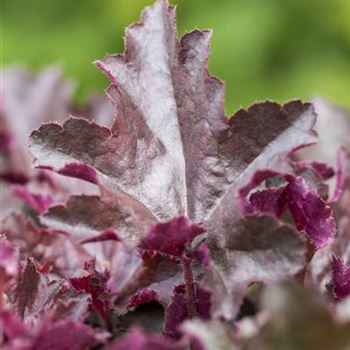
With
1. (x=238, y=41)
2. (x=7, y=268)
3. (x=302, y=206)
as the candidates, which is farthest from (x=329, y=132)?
(x=238, y=41)

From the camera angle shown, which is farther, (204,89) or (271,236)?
(204,89)

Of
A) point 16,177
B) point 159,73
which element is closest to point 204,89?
point 159,73

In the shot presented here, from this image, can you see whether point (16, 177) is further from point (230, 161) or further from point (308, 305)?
point (308, 305)

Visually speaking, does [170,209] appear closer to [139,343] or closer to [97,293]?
[97,293]

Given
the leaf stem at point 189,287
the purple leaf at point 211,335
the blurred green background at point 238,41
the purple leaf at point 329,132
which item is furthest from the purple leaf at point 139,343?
the blurred green background at point 238,41

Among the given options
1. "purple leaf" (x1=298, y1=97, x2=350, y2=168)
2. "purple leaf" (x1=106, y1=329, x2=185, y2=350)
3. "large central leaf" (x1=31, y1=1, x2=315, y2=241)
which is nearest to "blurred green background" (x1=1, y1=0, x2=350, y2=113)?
"purple leaf" (x1=298, y1=97, x2=350, y2=168)

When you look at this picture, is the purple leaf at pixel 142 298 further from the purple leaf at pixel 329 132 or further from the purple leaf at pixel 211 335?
the purple leaf at pixel 329 132
